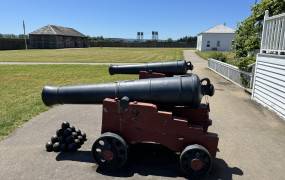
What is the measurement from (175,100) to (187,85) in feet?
0.90

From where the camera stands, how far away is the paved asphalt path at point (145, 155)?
420cm

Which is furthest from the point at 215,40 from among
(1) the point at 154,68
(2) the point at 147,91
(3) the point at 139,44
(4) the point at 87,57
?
(2) the point at 147,91

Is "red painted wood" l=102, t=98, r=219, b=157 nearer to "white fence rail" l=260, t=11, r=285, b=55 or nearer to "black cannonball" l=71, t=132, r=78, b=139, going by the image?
"black cannonball" l=71, t=132, r=78, b=139

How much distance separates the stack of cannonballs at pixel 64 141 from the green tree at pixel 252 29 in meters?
11.4

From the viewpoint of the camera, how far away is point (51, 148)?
196 inches

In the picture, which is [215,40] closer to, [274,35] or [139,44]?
[139,44]

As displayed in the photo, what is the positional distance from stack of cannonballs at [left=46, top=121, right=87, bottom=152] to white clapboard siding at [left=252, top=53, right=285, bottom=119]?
506 centimetres

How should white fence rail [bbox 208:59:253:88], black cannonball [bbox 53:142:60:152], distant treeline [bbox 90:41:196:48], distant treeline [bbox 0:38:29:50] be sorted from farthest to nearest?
1. distant treeline [bbox 90:41:196:48]
2. distant treeline [bbox 0:38:29:50]
3. white fence rail [bbox 208:59:253:88]
4. black cannonball [bbox 53:142:60:152]

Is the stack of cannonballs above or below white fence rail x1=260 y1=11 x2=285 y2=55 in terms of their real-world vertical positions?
below

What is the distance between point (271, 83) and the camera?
819cm

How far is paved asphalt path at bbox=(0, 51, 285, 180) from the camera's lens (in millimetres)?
4199

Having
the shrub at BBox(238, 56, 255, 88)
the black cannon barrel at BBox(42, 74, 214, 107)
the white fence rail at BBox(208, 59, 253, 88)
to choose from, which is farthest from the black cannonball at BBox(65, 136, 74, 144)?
the shrub at BBox(238, 56, 255, 88)

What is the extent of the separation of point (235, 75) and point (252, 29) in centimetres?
342

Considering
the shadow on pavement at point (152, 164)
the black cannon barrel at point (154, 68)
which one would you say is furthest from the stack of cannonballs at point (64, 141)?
the black cannon barrel at point (154, 68)
